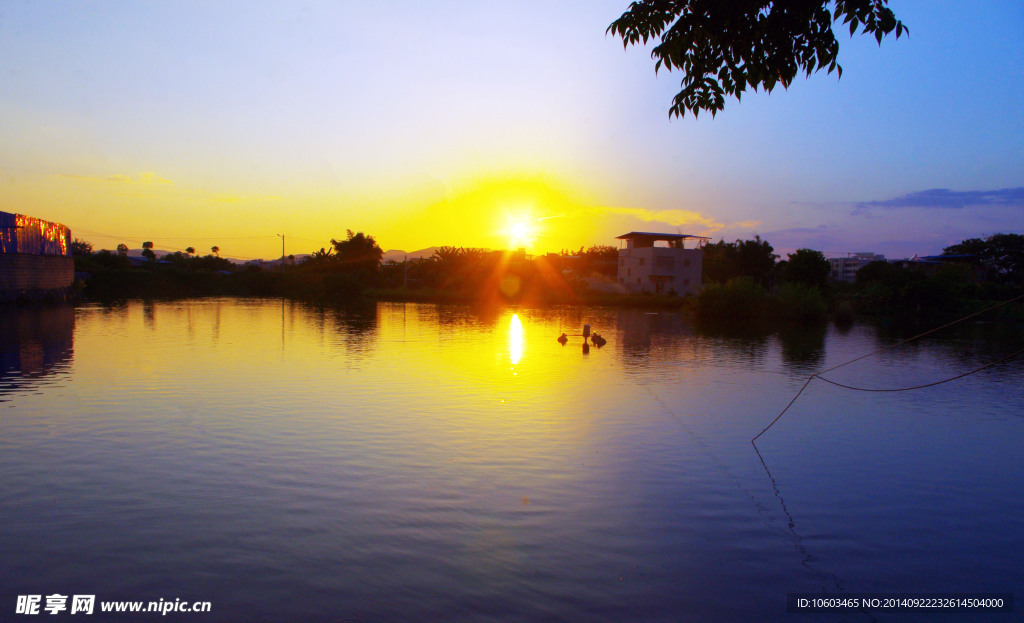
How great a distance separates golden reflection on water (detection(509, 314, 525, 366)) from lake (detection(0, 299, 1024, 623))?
3.60m

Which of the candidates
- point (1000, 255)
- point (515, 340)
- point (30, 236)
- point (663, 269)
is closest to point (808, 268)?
point (663, 269)

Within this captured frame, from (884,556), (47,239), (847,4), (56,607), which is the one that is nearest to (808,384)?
(884,556)

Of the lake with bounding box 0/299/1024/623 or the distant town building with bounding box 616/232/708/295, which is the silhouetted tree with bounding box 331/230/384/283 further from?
the lake with bounding box 0/299/1024/623

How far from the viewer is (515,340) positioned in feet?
84.3

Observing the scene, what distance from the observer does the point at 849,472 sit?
8719 mm

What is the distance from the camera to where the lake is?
5047 millimetres

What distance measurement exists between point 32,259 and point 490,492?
42166 mm

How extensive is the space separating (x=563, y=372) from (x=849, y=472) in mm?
9231

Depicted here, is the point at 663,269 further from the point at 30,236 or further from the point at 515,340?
the point at 30,236

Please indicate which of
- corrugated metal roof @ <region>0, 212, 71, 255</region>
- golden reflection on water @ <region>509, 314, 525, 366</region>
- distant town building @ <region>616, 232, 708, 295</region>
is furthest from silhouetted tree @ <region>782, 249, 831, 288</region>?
corrugated metal roof @ <region>0, 212, 71, 255</region>

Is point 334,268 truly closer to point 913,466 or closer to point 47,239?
point 47,239

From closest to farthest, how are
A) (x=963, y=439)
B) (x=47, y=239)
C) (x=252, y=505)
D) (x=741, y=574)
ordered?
(x=741, y=574) < (x=252, y=505) < (x=963, y=439) < (x=47, y=239)

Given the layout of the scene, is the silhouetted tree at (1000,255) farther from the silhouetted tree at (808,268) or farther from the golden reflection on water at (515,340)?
the golden reflection on water at (515,340)

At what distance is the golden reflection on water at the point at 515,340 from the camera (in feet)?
66.6
